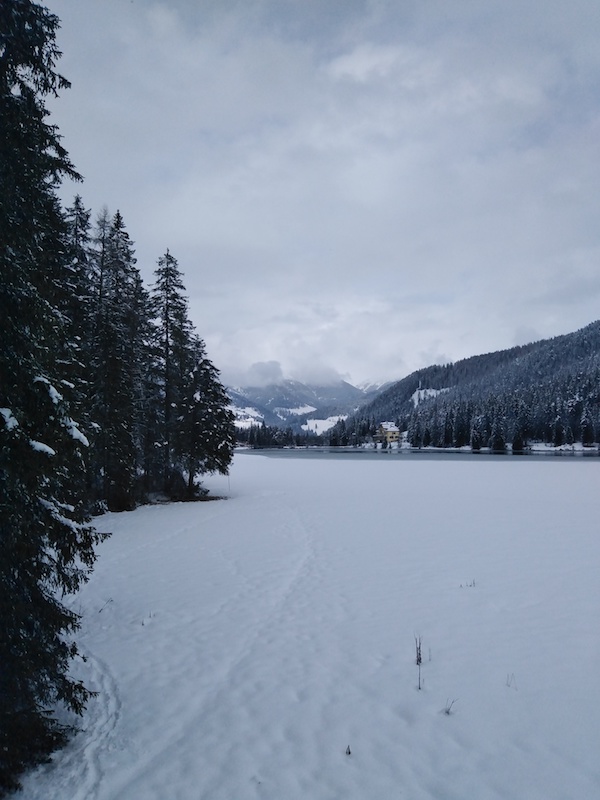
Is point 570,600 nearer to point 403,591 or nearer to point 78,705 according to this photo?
point 403,591

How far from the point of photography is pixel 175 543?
17.0 meters

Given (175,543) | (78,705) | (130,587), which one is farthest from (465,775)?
(175,543)

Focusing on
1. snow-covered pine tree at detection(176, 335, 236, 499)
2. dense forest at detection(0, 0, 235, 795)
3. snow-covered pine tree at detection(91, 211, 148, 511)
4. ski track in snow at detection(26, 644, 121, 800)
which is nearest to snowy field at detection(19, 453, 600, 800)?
ski track in snow at detection(26, 644, 121, 800)

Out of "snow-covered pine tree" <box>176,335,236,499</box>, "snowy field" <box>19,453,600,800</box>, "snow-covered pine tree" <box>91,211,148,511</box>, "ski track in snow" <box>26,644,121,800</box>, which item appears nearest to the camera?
"ski track in snow" <box>26,644,121,800</box>

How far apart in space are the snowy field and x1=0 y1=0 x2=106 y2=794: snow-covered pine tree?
0.83m

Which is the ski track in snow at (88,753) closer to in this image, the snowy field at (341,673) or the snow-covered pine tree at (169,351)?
the snowy field at (341,673)

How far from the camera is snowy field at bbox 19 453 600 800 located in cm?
471

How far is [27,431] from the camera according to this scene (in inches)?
200

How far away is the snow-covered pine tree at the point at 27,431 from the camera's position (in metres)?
4.73

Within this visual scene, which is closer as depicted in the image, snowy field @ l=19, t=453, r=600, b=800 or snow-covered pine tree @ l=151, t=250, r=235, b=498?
snowy field @ l=19, t=453, r=600, b=800

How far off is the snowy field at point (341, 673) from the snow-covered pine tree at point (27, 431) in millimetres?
830

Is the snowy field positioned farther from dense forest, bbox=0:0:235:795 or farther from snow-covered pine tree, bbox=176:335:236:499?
snow-covered pine tree, bbox=176:335:236:499

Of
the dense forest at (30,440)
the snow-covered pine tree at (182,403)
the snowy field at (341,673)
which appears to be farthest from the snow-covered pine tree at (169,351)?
the dense forest at (30,440)

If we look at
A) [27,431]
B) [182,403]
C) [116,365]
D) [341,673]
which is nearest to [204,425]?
[182,403]
